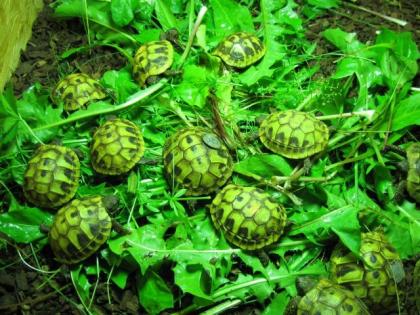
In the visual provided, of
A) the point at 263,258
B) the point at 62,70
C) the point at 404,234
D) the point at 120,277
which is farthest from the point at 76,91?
the point at 404,234

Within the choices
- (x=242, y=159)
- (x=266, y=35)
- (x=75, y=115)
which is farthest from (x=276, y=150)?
(x=75, y=115)

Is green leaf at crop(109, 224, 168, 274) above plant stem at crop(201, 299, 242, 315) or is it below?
above

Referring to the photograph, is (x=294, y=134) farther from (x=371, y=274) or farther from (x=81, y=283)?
(x=81, y=283)

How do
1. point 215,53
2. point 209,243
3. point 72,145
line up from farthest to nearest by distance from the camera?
1. point 215,53
2. point 72,145
3. point 209,243

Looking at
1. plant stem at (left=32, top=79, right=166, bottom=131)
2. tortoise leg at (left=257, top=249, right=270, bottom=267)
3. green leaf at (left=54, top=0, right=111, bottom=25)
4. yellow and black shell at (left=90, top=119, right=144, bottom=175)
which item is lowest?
tortoise leg at (left=257, top=249, right=270, bottom=267)

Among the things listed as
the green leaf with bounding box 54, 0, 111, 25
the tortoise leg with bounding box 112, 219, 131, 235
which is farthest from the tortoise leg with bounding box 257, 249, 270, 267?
the green leaf with bounding box 54, 0, 111, 25

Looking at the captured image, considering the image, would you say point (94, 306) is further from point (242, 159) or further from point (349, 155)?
point (349, 155)

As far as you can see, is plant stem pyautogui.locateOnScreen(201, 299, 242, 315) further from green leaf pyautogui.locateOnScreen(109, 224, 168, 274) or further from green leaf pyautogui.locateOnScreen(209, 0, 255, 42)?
green leaf pyautogui.locateOnScreen(209, 0, 255, 42)

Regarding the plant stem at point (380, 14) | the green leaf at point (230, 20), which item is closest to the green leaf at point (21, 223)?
the green leaf at point (230, 20)
